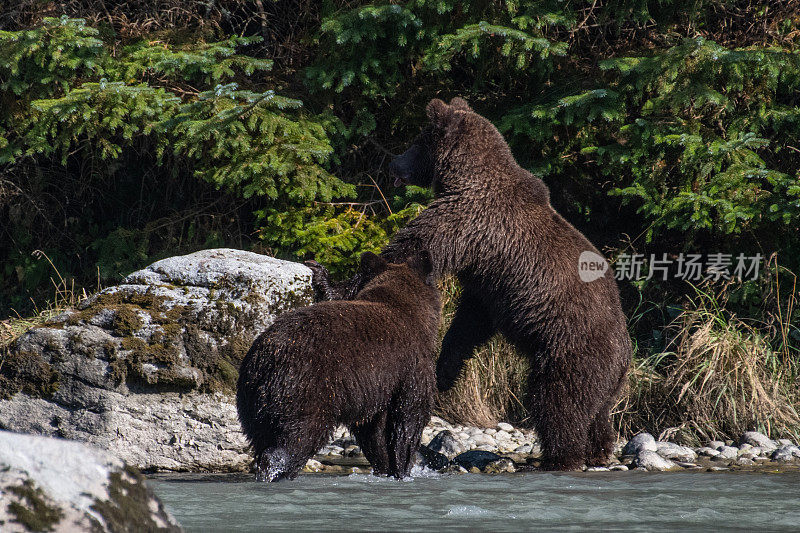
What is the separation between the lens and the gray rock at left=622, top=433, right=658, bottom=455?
6.99 meters

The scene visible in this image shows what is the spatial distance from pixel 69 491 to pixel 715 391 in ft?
18.8

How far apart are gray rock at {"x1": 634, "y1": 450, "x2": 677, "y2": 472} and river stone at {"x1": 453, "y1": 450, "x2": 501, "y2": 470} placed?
1.01 metres

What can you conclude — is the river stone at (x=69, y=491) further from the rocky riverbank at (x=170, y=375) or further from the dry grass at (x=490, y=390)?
the dry grass at (x=490, y=390)

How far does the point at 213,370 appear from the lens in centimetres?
649

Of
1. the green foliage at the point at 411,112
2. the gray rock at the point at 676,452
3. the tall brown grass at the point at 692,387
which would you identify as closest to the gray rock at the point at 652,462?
the gray rock at the point at 676,452

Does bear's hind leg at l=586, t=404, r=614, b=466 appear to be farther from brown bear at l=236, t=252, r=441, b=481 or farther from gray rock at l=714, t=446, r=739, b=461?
brown bear at l=236, t=252, r=441, b=481

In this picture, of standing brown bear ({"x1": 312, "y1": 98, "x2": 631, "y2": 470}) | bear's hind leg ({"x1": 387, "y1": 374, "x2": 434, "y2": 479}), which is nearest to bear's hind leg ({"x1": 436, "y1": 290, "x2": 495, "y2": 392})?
standing brown bear ({"x1": 312, "y1": 98, "x2": 631, "y2": 470})

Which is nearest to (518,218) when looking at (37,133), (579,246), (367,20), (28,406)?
(579,246)

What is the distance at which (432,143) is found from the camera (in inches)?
271

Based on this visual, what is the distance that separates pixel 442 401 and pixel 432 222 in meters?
2.19

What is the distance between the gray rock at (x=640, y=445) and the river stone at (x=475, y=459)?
1.13 metres

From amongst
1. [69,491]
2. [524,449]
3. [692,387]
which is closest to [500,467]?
[524,449]

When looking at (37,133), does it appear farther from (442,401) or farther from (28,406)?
(442,401)

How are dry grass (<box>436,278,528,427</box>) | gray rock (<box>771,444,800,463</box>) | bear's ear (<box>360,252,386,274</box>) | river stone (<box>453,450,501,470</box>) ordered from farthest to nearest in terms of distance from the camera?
dry grass (<box>436,278,528,427</box>) < gray rock (<box>771,444,800,463</box>) < river stone (<box>453,450,501,470</box>) < bear's ear (<box>360,252,386,274</box>)
